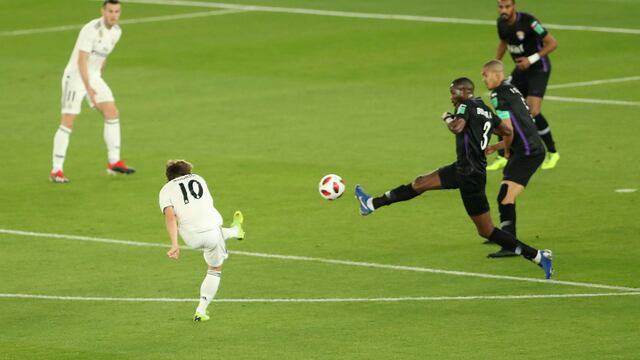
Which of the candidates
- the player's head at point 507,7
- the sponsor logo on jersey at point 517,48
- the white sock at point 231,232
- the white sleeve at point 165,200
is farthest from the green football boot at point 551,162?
the white sleeve at point 165,200

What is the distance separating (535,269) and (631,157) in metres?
6.66

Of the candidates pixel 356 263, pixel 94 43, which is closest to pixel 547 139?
pixel 356 263

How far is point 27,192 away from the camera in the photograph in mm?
A: 22625

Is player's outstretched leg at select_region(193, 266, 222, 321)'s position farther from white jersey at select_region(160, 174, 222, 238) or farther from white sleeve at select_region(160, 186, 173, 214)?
white sleeve at select_region(160, 186, 173, 214)

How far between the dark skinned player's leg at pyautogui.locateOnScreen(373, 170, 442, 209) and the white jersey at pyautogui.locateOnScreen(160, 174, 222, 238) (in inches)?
135

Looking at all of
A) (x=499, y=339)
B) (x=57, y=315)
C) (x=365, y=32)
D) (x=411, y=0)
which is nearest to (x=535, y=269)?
(x=499, y=339)

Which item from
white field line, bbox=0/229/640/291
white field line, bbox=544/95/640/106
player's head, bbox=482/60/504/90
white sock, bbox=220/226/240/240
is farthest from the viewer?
white field line, bbox=544/95/640/106

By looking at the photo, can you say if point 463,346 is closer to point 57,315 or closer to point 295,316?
point 295,316

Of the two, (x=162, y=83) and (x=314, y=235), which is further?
(x=162, y=83)

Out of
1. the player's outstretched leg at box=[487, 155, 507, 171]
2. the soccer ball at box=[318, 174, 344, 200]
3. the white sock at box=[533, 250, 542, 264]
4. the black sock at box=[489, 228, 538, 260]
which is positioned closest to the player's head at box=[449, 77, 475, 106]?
the black sock at box=[489, 228, 538, 260]

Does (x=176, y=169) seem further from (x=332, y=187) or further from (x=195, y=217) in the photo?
(x=332, y=187)

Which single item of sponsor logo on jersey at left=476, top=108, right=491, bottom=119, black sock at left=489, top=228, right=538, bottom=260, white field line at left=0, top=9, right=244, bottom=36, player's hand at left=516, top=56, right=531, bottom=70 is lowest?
white field line at left=0, top=9, right=244, bottom=36

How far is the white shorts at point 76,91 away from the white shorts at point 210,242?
8366mm

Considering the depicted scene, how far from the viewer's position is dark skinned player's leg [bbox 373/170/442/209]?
59.3 feet
